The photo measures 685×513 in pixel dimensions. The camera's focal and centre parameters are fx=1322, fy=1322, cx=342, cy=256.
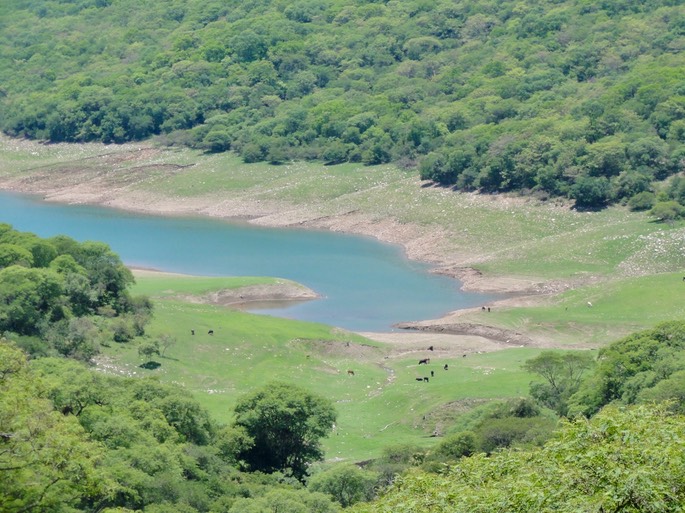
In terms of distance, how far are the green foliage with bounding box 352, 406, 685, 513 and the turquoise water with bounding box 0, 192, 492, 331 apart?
51.3 metres

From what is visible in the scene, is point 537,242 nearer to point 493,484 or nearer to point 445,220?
point 445,220

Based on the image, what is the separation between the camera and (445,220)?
3974 inches

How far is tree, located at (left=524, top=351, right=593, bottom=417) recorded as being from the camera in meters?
50.5

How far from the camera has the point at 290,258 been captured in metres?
93.1

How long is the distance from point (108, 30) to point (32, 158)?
45434 millimetres

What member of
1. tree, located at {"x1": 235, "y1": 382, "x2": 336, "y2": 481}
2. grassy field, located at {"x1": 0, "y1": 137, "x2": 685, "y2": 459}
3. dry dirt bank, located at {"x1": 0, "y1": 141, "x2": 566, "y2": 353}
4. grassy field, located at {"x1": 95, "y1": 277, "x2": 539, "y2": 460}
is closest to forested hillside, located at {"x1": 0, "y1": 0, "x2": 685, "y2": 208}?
grassy field, located at {"x1": 0, "y1": 137, "x2": 685, "y2": 459}

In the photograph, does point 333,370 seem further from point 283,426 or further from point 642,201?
point 642,201

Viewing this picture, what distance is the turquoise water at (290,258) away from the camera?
7788cm

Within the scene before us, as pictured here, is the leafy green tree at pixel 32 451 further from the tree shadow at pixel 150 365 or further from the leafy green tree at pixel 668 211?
the leafy green tree at pixel 668 211

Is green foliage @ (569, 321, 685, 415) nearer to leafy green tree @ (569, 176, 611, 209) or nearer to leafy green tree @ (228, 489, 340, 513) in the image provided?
leafy green tree @ (228, 489, 340, 513)

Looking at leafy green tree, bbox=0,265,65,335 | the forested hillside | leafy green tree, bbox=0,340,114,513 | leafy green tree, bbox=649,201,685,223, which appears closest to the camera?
leafy green tree, bbox=0,340,114,513

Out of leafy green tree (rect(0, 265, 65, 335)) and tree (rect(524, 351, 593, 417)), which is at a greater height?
leafy green tree (rect(0, 265, 65, 335))

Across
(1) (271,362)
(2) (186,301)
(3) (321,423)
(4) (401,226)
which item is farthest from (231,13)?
(3) (321,423)

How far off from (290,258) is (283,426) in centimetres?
4965
